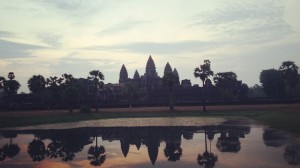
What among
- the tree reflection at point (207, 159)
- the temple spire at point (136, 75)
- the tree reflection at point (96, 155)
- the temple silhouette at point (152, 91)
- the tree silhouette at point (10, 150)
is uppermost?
the temple spire at point (136, 75)

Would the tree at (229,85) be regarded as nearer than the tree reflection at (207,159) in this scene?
No

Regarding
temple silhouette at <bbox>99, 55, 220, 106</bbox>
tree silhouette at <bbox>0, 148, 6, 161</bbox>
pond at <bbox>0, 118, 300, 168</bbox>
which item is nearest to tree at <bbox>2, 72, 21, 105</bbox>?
temple silhouette at <bbox>99, 55, 220, 106</bbox>

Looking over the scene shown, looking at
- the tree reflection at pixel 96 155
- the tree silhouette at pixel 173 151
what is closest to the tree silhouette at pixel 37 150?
the tree reflection at pixel 96 155

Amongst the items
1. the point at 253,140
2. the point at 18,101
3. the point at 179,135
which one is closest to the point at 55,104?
the point at 18,101

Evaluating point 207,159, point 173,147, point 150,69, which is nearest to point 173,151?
point 173,147

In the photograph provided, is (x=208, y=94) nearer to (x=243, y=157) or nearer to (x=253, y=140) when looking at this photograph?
(x=253, y=140)

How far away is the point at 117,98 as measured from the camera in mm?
113125

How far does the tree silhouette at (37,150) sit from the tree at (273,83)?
8435 centimetres

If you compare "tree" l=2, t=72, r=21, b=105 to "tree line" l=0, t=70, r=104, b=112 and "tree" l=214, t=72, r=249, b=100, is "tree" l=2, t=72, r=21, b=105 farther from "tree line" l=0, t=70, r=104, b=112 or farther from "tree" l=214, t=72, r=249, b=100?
"tree" l=214, t=72, r=249, b=100

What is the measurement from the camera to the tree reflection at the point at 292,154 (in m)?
16.3

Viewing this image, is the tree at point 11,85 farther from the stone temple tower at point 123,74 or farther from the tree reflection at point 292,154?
the tree reflection at point 292,154

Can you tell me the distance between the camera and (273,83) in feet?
326

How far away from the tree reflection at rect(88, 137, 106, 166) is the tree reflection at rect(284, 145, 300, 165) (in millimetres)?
10565

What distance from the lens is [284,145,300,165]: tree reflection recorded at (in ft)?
53.3
